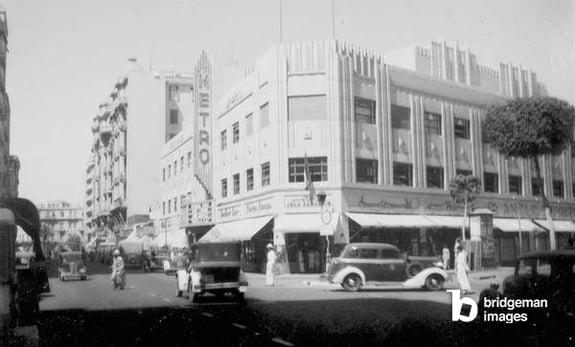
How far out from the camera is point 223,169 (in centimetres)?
3962

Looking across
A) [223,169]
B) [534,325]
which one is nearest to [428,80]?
[223,169]

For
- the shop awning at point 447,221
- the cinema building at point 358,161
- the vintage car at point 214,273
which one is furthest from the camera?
the cinema building at point 358,161

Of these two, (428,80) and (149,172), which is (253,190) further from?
(149,172)

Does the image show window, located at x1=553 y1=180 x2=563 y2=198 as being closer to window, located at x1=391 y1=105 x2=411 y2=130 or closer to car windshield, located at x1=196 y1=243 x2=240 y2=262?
window, located at x1=391 y1=105 x2=411 y2=130

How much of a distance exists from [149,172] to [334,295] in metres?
33.4

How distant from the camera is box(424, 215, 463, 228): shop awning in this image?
28153mm

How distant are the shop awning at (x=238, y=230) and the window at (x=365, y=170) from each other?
5550 mm

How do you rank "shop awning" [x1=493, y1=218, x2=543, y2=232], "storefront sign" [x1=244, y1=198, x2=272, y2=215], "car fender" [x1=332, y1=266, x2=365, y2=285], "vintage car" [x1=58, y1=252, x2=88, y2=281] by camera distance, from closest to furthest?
"car fender" [x1=332, y1=266, x2=365, y2=285], "shop awning" [x1=493, y1=218, x2=543, y2=232], "vintage car" [x1=58, y1=252, x2=88, y2=281], "storefront sign" [x1=244, y1=198, x2=272, y2=215]

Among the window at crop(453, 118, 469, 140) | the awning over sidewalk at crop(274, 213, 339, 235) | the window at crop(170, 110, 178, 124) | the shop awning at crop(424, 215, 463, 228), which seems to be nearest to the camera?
the shop awning at crop(424, 215, 463, 228)

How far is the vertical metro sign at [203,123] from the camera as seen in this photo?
39719 millimetres

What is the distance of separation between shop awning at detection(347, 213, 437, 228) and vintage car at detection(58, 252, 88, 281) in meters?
15.7

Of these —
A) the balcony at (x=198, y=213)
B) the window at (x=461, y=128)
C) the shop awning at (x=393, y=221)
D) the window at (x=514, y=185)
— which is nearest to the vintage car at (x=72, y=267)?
the balcony at (x=198, y=213)

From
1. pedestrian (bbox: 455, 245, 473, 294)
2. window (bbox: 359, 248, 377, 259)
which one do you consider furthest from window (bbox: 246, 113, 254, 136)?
pedestrian (bbox: 455, 245, 473, 294)

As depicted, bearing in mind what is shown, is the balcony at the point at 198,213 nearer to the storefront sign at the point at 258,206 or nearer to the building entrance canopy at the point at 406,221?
the storefront sign at the point at 258,206
